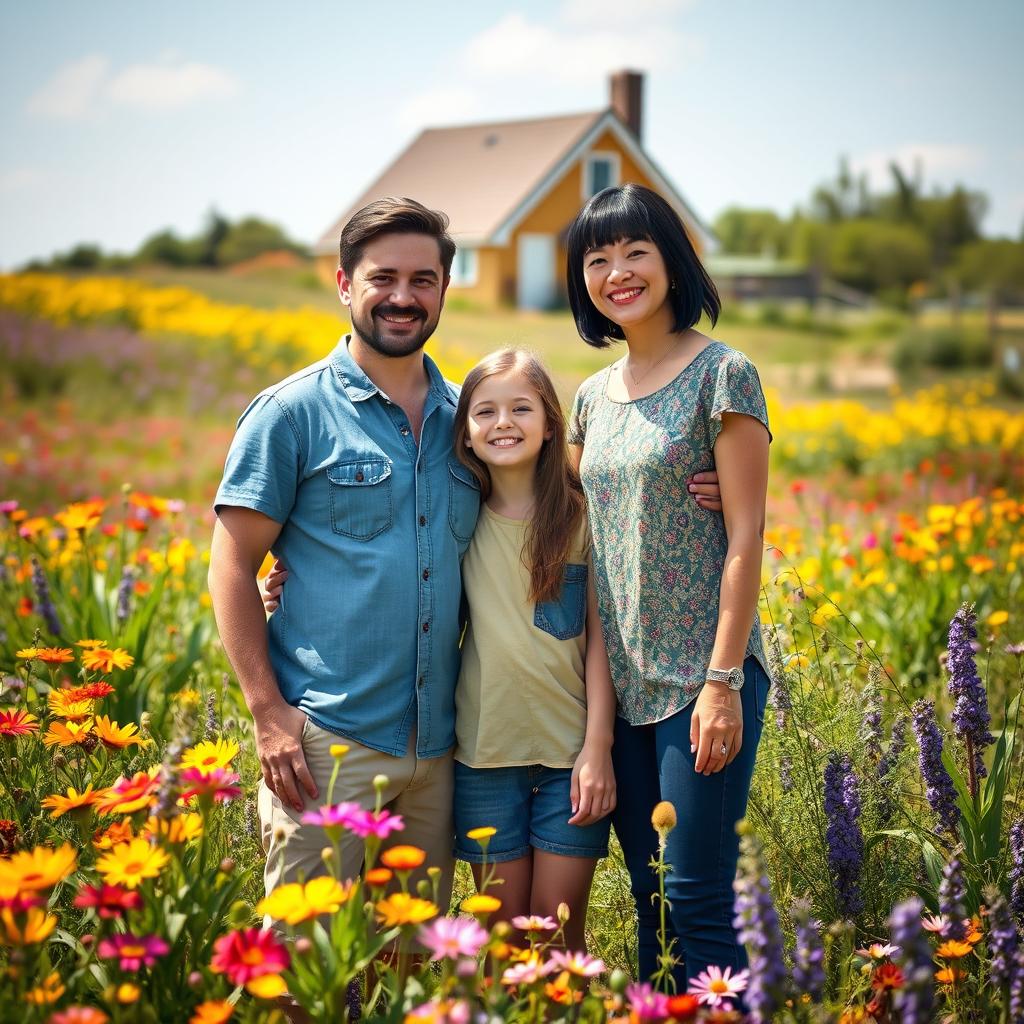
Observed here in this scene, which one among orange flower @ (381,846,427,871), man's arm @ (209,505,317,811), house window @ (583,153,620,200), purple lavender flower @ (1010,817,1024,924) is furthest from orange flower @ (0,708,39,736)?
house window @ (583,153,620,200)

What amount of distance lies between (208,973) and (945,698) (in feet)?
10.3

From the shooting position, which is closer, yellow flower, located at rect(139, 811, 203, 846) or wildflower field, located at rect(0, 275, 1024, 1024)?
wildflower field, located at rect(0, 275, 1024, 1024)

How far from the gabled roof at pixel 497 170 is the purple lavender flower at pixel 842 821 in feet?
62.9

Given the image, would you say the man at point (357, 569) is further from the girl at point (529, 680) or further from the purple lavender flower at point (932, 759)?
the purple lavender flower at point (932, 759)

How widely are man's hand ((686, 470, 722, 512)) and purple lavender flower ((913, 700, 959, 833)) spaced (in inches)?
27.9

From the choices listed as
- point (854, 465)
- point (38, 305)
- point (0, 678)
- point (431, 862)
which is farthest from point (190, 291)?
point (431, 862)

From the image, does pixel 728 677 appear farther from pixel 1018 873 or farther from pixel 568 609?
pixel 1018 873

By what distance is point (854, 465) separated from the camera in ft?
30.0

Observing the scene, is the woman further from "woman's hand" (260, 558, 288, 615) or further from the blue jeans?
"woman's hand" (260, 558, 288, 615)

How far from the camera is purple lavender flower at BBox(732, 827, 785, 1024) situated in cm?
143

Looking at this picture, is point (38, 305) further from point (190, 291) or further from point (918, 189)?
point (918, 189)

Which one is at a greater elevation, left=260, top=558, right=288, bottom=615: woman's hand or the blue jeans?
left=260, top=558, right=288, bottom=615: woman's hand

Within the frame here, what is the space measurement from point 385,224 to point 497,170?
21016 mm

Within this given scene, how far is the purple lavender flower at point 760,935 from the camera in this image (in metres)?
1.43
